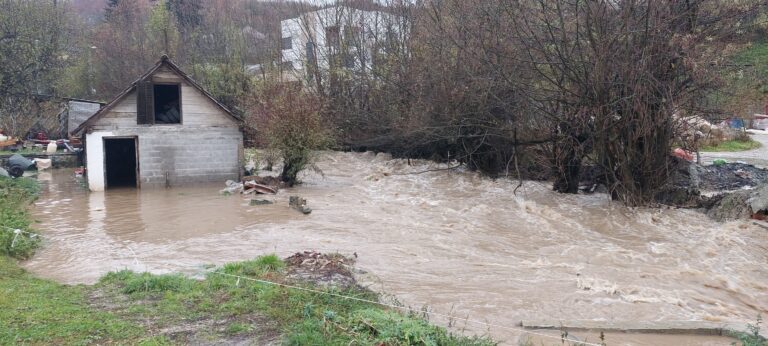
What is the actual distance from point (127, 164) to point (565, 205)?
16700 millimetres

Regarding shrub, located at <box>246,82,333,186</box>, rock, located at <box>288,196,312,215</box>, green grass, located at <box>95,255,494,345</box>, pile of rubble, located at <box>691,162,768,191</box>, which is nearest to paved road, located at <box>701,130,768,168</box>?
pile of rubble, located at <box>691,162,768,191</box>

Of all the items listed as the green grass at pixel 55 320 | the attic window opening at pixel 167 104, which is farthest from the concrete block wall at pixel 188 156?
the green grass at pixel 55 320

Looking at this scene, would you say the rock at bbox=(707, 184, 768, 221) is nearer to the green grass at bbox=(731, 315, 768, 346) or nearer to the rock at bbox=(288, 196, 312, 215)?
the green grass at bbox=(731, 315, 768, 346)

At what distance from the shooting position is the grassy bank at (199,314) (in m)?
6.22

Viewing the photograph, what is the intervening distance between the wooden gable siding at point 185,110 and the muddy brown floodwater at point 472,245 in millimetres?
2381

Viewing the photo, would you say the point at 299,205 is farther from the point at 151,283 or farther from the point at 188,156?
the point at 151,283

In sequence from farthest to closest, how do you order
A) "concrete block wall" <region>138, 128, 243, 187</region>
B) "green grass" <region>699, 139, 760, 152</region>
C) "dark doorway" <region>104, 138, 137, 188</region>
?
"green grass" <region>699, 139, 760, 152</region> → "dark doorway" <region>104, 138, 137, 188</region> → "concrete block wall" <region>138, 128, 243, 187</region>

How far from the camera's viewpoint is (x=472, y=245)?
1281cm

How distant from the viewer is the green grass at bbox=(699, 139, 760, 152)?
32.4 m

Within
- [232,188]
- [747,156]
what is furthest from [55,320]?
[747,156]

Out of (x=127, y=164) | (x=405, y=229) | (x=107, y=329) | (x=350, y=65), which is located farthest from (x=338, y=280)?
(x=350, y=65)

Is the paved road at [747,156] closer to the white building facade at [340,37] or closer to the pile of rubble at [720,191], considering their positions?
the pile of rubble at [720,191]

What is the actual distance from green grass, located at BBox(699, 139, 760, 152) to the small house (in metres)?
24.7

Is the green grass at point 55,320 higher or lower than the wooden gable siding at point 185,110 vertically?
lower
